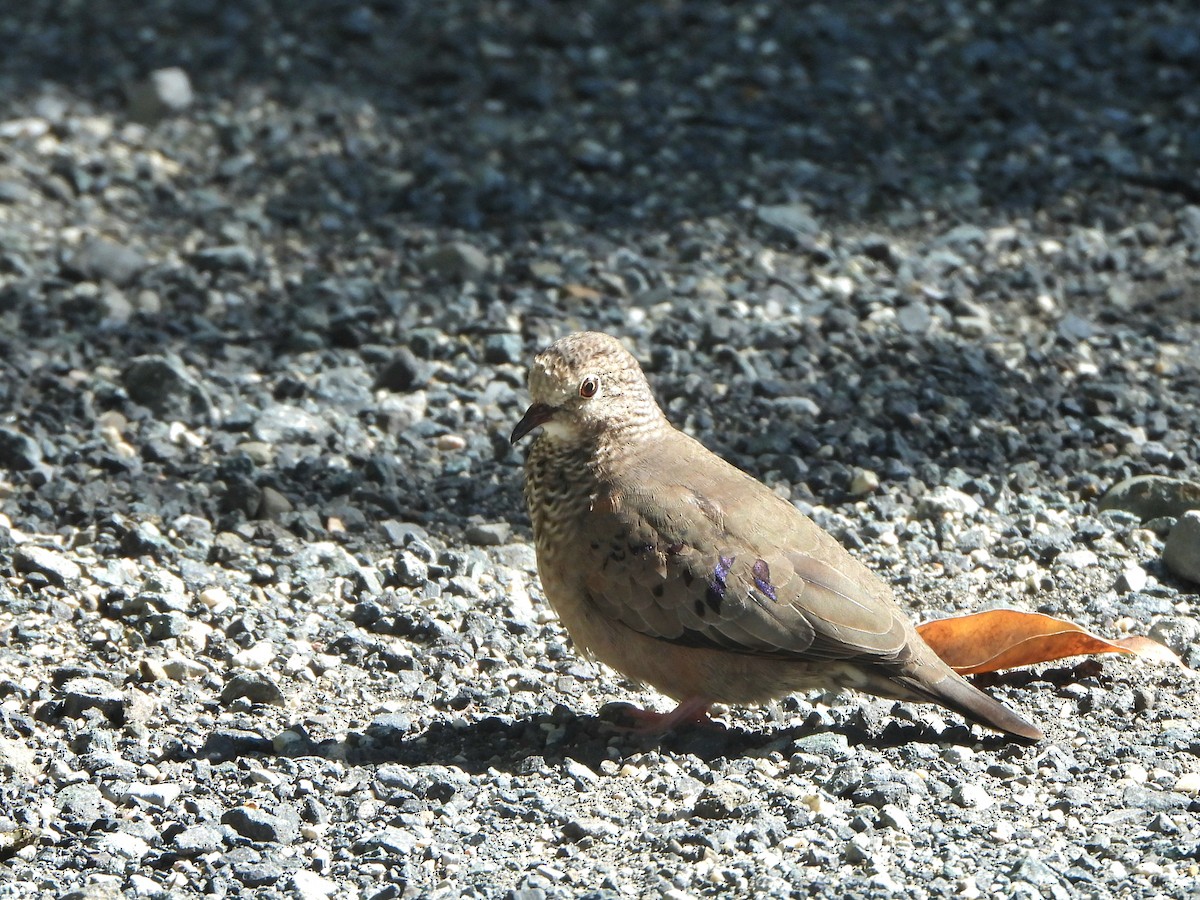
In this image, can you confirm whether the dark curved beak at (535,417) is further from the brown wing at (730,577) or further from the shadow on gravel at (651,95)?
the shadow on gravel at (651,95)

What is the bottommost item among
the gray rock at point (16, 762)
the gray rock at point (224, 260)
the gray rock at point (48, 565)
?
the gray rock at point (48, 565)

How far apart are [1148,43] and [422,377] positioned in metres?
5.77

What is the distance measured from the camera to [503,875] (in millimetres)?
3779

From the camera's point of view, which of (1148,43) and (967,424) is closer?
(967,424)

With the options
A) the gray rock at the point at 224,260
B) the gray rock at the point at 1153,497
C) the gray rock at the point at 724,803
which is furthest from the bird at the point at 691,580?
the gray rock at the point at 224,260

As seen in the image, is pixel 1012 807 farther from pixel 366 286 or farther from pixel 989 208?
pixel 989 208

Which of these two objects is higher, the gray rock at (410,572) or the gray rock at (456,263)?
the gray rock at (456,263)

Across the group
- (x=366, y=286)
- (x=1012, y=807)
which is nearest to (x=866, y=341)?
(x=366, y=286)

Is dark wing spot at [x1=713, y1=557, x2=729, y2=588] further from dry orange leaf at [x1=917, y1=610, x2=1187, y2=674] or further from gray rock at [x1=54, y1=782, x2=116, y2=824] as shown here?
gray rock at [x1=54, y1=782, x2=116, y2=824]

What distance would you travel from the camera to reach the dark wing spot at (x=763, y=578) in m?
4.37

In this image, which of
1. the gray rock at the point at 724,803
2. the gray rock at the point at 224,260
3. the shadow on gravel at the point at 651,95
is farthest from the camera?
the shadow on gravel at the point at 651,95

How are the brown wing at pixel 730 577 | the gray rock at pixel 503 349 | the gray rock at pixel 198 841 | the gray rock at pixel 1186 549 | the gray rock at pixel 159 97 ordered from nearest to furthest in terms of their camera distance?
the gray rock at pixel 198 841 < the brown wing at pixel 730 577 < the gray rock at pixel 1186 549 < the gray rock at pixel 503 349 < the gray rock at pixel 159 97

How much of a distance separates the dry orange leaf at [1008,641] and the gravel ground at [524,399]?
13cm

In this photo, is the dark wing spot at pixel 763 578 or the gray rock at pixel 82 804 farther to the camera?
the dark wing spot at pixel 763 578
